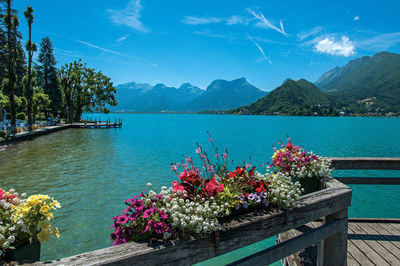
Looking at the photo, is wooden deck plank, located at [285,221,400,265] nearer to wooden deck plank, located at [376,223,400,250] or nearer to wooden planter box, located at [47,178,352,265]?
wooden deck plank, located at [376,223,400,250]

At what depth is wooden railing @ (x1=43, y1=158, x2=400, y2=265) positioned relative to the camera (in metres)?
1.48

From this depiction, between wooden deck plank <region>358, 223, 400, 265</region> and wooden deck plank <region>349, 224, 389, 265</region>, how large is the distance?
0.14 metres

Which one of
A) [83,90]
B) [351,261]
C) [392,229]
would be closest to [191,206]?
[351,261]

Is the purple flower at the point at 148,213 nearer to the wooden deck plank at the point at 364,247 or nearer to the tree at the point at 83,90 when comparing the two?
the wooden deck plank at the point at 364,247

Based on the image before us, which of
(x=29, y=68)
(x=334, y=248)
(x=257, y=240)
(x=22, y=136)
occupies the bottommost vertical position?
(x=22, y=136)

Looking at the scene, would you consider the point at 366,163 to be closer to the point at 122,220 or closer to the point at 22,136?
the point at 122,220

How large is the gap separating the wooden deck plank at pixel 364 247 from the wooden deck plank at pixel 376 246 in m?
0.02

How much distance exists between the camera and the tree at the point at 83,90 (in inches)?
2135

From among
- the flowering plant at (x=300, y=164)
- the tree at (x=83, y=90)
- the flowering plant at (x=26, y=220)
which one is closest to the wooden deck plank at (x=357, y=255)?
the flowering plant at (x=300, y=164)

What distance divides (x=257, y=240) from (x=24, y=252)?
1.74 metres

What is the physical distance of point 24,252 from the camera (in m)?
1.71

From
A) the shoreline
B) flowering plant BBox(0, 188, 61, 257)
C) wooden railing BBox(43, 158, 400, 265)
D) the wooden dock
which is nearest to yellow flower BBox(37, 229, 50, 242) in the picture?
flowering plant BBox(0, 188, 61, 257)

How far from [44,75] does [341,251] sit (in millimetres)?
70671

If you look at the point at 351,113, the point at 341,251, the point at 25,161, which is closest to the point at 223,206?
the point at 341,251
